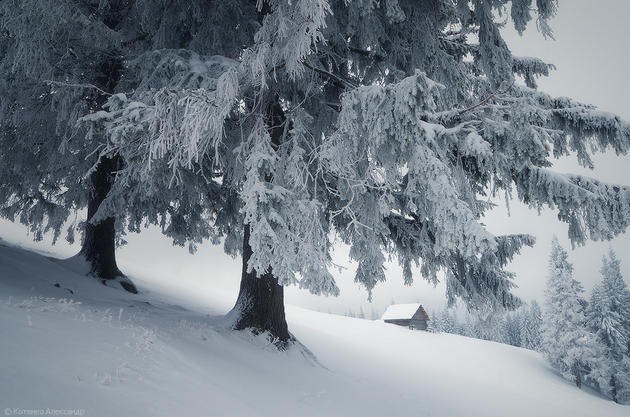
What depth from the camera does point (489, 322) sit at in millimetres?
7586

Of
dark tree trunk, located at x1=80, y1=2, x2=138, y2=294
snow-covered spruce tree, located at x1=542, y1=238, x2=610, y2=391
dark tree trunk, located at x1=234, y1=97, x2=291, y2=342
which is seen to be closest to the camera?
dark tree trunk, located at x1=234, y1=97, x2=291, y2=342

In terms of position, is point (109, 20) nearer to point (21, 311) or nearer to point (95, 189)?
point (95, 189)

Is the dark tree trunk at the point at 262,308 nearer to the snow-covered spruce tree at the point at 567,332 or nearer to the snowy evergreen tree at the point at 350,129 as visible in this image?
the snowy evergreen tree at the point at 350,129

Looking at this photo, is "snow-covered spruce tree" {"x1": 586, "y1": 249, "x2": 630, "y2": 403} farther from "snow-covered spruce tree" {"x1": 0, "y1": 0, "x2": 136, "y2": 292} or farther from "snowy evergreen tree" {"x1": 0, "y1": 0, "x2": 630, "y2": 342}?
"snow-covered spruce tree" {"x1": 0, "y1": 0, "x2": 136, "y2": 292}

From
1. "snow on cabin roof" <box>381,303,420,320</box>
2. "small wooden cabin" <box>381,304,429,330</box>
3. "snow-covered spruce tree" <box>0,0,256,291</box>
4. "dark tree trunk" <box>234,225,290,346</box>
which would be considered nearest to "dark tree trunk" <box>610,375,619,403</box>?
"small wooden cabin" <box>381,304,429,330</box>

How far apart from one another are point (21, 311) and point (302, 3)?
193 inches

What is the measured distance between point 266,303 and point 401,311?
40933mm

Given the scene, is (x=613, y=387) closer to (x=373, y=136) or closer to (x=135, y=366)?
(x=373, y=136)

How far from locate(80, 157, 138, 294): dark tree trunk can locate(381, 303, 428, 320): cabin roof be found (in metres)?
37.6

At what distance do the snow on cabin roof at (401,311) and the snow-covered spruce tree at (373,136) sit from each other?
37568 millimetres

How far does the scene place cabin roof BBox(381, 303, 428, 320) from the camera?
42741 millimetres

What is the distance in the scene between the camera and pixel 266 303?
720cm

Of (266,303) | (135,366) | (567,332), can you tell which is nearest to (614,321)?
(567,332)

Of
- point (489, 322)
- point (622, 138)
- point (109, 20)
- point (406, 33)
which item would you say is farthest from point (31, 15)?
point (489, 322)
